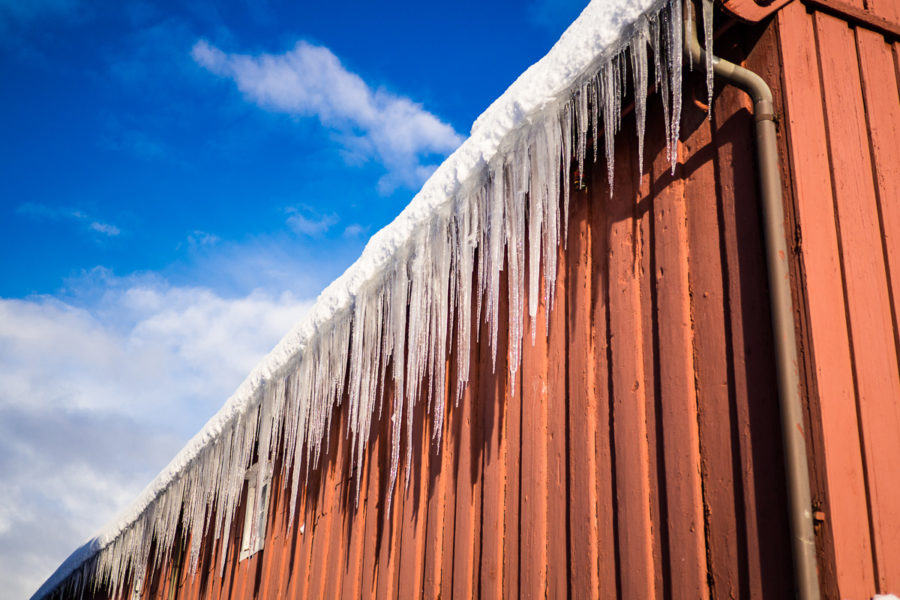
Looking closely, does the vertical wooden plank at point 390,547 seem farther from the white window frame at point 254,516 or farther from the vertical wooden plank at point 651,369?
the white window frame at point 254,516

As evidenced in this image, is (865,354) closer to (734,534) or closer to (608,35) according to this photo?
(734,534)

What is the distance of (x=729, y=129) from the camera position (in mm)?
2588

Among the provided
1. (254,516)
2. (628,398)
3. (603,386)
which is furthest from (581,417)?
(254,516)

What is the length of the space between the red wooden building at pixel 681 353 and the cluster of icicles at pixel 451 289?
0.09 ft

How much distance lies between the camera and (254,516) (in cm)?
626

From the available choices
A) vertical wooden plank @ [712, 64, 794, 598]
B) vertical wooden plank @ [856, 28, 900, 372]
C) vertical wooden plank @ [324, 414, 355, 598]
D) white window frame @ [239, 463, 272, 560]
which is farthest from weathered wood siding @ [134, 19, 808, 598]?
white window frame @ [239, 463, 272, 560]

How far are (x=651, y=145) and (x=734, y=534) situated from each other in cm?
147

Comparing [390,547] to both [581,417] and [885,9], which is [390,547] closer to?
[581,417]

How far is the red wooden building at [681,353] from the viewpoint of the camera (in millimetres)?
2166

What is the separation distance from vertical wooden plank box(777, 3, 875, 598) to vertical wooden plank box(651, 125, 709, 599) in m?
0.43

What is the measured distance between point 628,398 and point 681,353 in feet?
0.91

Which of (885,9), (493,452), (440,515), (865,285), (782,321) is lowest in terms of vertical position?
(440,515)

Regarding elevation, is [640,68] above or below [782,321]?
above

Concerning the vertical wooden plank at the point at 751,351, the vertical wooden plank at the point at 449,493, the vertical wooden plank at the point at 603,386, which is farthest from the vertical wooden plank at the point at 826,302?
the vertical wooden plank at the point at 449,493
